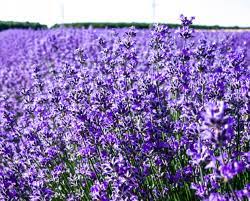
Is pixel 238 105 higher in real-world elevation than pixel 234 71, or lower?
lower

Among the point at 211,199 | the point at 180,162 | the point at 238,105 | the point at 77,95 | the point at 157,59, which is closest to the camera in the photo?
the point at 211,199

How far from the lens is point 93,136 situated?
3668mm

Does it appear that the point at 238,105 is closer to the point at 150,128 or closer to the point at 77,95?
the point at 150,128

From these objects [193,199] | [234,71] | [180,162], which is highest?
[234,71]

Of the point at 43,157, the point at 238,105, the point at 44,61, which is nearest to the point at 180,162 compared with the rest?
the point at 238,105

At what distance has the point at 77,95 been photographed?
3.97 meters

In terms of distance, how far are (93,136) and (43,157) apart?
75cm

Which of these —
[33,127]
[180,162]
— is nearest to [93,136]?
[180,162]

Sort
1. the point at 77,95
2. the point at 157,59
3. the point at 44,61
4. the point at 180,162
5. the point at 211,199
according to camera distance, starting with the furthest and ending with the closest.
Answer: the point at 44,61 < the point at 157,59 < the point at 77,95 < the point at 180,162 < the point at 211,199

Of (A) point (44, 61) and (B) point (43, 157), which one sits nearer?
(B) point (43, 157)

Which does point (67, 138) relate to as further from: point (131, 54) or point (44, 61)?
point (44, 61)

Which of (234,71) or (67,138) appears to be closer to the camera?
(234,71)

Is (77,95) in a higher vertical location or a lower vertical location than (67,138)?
higher

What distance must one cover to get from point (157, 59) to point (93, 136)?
104 centimetres
